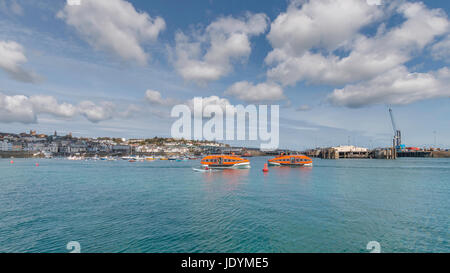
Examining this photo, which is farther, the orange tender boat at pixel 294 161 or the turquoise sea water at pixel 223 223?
the orange tender boat at pixel 294 161

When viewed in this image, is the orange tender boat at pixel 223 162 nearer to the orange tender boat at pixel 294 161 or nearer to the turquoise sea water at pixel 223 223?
the orange tender boat at pixel 294 161

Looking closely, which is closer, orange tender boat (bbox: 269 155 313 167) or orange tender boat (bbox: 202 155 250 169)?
orange tender boat (bbox: 202 155 250 169)

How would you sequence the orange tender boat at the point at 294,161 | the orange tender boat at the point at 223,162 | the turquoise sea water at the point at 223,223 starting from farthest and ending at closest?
the orange tender boat at the point at 294,161 → the orange tender boat at the point at 223,162 → the turquoise sea water at the point at 223,223

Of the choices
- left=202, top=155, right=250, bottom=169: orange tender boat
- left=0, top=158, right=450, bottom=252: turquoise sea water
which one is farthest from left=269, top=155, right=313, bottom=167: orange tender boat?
left=0, top=158, right=450, bottom=252: turquoise sea water

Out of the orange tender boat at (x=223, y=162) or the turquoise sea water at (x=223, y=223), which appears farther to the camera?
the orange tender boat at (x=223, y=162)

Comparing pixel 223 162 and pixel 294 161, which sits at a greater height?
pixel 223 162

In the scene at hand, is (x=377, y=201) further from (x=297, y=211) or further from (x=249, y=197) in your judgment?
(x=249, y=197)

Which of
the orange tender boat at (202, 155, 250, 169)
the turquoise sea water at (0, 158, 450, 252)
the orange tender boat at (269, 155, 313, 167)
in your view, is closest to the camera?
the turquoise sea water at (0, 158, 450, 252)

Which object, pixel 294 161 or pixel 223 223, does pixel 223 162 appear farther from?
pixel 223 223

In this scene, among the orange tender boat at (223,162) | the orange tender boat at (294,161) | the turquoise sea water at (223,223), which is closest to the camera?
the turquoise sea water at (223,223)

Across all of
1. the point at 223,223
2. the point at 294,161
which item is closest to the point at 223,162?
the point at 294,161

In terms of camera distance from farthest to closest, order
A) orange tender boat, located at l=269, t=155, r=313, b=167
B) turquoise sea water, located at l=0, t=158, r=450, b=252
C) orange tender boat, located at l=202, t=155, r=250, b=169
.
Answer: orange tender boat, located at l=269, t=155, r=313, b=167
orange tender boat, located at l=202, t=155, r=250, b=169
turquoise sea water, located at l=0, t=158, r=450, b=252

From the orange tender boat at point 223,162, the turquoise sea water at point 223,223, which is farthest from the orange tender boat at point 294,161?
the turquoise sea water at point 223,223

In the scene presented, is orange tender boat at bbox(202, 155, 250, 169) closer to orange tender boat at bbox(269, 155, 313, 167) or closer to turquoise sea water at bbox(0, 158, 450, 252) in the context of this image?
orange tender boat at bbox(269, 155, 313, 167)
